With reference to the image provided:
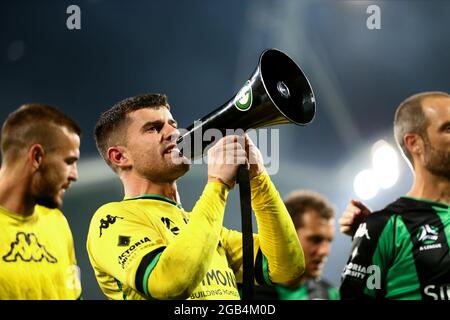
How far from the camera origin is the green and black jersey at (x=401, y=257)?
105 inches

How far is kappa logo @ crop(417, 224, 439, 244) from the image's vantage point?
2797mm

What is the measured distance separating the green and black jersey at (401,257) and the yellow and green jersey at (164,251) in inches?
23.1

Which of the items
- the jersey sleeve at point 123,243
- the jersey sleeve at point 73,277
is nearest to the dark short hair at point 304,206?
the jersey sleeve at point 73,277

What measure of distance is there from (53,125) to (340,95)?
16.5 feet

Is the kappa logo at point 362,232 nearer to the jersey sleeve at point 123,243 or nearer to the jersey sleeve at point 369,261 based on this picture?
the jersey sleeve at point 369,261

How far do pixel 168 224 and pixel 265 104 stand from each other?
2.01 feet

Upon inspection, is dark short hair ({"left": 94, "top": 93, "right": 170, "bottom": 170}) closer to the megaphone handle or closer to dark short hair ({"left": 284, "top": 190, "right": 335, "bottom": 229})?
the megaphone handle

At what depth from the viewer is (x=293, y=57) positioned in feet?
23.0

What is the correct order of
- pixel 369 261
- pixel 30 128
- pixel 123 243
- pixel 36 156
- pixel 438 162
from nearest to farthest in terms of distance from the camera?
pixel 123 243
pixel 369 261
pixel 438 162
pixel 36 156
pixel 30 128

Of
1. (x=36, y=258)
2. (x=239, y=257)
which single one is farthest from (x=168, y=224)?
(x=36, y=258)

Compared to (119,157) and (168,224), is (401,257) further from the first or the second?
(119,157)

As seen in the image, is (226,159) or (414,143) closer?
(226,159)

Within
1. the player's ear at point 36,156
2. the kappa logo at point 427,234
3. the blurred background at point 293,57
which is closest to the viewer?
the kappa logo at point 427,234
